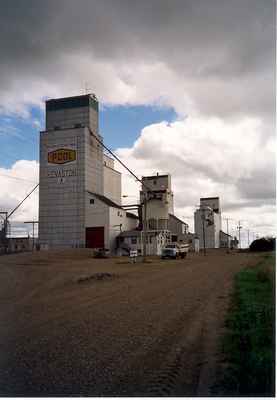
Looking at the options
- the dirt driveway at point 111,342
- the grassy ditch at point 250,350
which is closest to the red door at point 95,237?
the dirt driveway at point 111,342

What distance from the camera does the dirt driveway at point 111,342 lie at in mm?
6391

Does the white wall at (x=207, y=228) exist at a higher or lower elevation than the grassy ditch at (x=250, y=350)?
higher

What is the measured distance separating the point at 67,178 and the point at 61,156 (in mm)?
3291

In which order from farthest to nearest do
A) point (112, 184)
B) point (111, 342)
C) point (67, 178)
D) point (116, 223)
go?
point (112, 184), point (116, 223), point (67, 178), point (111, 342)

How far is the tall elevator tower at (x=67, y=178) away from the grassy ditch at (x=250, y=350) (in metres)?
51.2

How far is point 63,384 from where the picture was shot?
639 centimetres

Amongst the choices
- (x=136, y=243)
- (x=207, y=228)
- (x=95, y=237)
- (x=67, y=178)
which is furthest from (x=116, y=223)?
(x=207, y=228)

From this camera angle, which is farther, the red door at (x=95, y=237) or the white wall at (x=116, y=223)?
the white wall at (x=116, y=223)

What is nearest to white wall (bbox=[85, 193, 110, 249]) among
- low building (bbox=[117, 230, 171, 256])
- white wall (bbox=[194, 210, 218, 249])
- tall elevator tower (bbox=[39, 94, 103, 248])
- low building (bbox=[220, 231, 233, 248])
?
tall elevator tower (bbox=[39, 94, 103, 248])

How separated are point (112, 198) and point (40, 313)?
63.6m

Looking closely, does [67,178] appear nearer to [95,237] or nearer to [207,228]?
[95,237]

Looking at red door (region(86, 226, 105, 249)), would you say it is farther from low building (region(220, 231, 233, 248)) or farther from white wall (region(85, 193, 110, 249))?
→ low building (region(220, 231, 233, 248))

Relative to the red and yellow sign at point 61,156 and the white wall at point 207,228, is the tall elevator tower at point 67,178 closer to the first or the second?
the red and yellow sign at point 61,156

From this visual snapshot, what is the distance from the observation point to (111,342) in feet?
29.9
